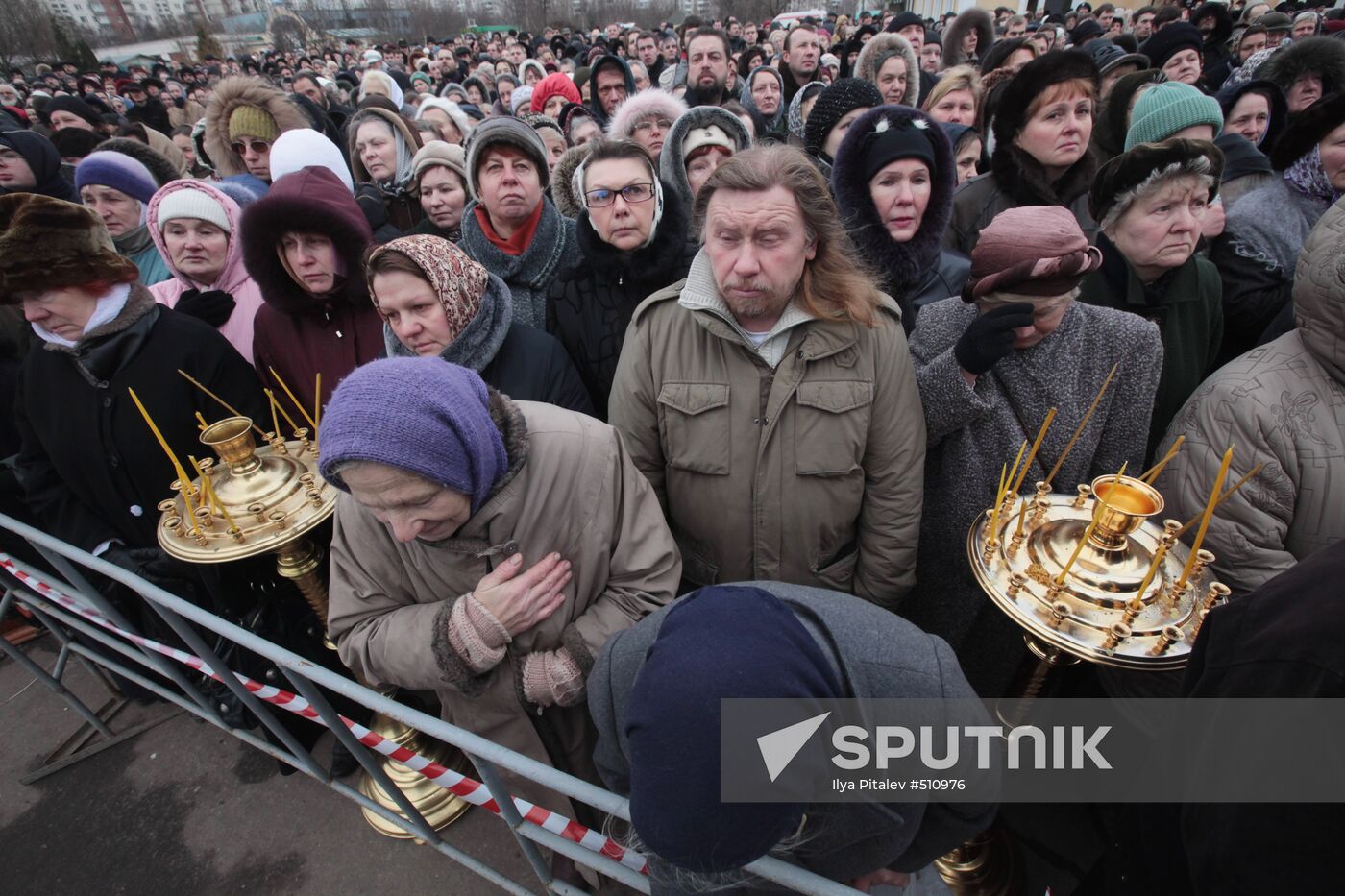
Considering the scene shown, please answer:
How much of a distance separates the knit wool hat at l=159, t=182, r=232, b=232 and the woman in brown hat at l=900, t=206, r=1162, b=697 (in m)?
3.68

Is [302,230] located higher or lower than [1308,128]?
lower

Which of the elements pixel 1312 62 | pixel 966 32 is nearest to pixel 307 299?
pixel 1312 62

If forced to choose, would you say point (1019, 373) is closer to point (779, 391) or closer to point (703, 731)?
point (779, 391)

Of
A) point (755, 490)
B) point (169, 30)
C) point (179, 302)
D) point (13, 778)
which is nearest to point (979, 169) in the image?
point (755, 490)

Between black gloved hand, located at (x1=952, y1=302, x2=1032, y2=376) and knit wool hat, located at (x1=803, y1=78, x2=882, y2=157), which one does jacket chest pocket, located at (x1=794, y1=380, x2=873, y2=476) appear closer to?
black gloved hand, located at (x1=952, y1=302, x2=1032, y2=376)

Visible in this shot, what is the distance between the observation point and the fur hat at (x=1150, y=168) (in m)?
2.05

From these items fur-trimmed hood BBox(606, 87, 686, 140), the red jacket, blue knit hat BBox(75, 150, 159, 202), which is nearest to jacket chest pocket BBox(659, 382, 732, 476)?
the red jacket

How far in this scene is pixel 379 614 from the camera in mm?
1843

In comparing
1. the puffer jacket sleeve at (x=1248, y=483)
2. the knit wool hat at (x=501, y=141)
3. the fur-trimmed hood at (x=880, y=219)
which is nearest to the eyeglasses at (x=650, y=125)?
the knit wool hat at (x=501, y=141)

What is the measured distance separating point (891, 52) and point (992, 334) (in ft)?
17.0

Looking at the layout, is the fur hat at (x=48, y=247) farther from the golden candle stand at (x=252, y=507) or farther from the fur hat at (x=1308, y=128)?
the fur hat at (x=1308, y=128)

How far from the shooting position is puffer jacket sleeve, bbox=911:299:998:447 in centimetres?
201

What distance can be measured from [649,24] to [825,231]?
2518 inches

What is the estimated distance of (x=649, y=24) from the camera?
175ft
